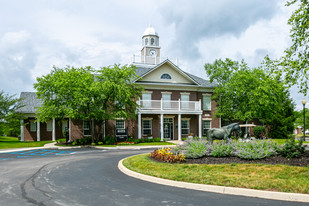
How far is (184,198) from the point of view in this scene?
6801 mm

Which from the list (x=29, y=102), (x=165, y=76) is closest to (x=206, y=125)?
(x=165, y=76)

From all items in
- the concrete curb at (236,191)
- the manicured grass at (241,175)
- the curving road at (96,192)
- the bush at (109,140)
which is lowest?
the bush at (109,140)

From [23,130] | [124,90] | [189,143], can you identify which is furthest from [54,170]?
[23,130]

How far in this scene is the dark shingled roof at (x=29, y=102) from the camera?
32562mm

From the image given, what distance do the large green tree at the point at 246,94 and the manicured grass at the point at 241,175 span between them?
66.6ft

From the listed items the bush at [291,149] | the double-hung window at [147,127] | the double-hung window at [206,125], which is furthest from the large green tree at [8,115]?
the bush at [291,149]

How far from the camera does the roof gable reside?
101 ft

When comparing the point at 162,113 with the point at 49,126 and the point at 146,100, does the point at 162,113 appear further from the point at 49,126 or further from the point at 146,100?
the point at 49,126

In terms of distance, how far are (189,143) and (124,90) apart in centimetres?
1288

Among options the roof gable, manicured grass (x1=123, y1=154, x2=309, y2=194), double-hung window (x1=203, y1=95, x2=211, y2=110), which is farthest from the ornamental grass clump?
double-hung window (x1=203, y1=95, x2=211, y2=110)

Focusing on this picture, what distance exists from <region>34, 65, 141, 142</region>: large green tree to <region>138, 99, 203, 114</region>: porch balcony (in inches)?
116

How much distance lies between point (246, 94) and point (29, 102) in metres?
26.9

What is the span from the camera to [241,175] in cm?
855

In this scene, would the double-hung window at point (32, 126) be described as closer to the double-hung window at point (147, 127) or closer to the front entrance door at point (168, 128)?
the double-hung window at point (147, 127)
